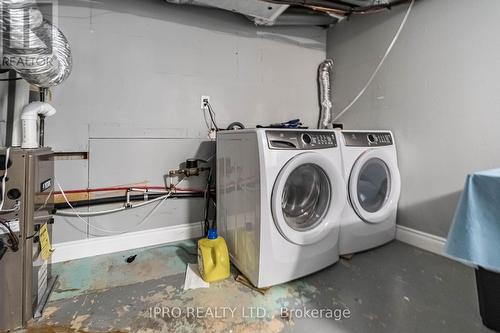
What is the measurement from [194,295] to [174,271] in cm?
33

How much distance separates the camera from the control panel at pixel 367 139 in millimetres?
1731

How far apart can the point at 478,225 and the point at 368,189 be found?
A: 111 centimetres

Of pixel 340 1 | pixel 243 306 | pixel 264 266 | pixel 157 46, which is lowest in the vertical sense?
pixel 243 306

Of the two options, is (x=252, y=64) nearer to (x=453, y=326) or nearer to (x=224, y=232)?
(x=224, y=232)

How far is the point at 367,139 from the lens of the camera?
1835mm

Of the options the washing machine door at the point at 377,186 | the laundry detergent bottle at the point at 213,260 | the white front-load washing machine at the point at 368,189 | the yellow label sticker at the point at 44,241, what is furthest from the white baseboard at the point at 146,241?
the laundry detergent bottle at the point at 213,260

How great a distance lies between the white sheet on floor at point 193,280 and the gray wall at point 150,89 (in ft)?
1.94

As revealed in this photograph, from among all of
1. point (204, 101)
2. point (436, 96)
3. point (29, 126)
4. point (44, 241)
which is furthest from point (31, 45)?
point (436, 96)

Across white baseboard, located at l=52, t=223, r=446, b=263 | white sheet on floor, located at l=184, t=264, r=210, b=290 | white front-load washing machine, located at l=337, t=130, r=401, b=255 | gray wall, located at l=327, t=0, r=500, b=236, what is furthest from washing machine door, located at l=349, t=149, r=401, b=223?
white sheet on floor, located at l=184, t=264, r=210, b=290

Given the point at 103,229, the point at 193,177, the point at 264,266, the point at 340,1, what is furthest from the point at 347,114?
the point at 103,229

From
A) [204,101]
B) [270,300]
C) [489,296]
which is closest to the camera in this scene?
[489,296]

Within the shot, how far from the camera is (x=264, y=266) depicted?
4.46 feet

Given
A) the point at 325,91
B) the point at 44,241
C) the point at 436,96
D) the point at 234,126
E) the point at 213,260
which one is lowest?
the point at 213,260

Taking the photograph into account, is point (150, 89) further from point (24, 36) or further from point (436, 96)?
point (436, 96)
